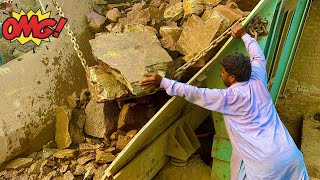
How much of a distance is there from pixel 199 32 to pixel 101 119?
3.70ft

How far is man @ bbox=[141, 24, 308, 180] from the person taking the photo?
100 inches

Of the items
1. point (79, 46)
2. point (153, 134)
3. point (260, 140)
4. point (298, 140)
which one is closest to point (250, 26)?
point (260, 140)

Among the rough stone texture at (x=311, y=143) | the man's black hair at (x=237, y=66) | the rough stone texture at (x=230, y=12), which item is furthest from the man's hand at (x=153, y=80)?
the rough stone texture at (x=311, y=143)

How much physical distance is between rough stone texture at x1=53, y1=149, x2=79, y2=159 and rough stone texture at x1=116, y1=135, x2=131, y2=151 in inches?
14.0

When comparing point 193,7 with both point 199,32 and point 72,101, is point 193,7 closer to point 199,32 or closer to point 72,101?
point 199,32

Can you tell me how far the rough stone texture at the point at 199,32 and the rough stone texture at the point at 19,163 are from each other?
158 centimetres

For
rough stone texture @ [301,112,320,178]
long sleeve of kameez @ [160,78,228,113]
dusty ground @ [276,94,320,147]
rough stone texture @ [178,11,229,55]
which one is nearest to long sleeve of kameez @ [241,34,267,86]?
rough stone texture @ [178,11,229,55]

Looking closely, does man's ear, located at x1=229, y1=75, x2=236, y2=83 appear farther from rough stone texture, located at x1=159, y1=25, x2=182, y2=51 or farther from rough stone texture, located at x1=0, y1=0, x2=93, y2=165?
rough stone texture, located at x1=0, y1=0, x2=93, y2=165

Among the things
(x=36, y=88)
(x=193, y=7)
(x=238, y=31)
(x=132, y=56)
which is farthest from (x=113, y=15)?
(x=238, y=31)

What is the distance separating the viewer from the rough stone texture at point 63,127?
317 centimetres

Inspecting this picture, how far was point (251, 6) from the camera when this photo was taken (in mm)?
3654

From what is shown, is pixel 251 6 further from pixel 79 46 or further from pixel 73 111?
pixel 73 111

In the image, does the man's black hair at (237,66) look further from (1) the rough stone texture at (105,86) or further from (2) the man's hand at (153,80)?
(1) the rough stone texture at (105,86)

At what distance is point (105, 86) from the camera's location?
2.89 m
